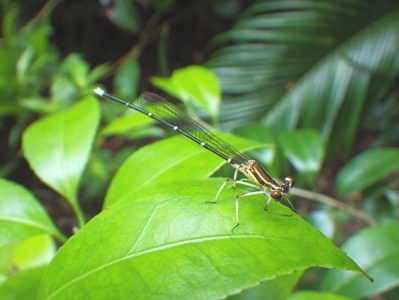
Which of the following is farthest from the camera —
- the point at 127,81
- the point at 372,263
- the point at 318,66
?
the point at 127,81

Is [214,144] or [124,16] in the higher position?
[124,16]

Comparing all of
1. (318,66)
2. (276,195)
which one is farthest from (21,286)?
(318,66)

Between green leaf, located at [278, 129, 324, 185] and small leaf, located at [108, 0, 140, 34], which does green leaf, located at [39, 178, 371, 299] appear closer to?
green leaf, located at [278, 129, 324, 185]

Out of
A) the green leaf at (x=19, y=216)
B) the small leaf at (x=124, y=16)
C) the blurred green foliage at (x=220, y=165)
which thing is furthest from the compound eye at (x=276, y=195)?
the small leaf at (x=124, y=16)

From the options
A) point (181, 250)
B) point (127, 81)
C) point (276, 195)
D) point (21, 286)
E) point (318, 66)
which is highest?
point (318, 66)

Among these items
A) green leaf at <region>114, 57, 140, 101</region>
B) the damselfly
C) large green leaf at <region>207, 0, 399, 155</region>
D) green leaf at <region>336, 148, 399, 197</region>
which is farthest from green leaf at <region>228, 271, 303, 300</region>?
green leaf at <region>114, 57, 140, 101</region>

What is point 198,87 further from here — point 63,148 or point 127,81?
point 127,81
